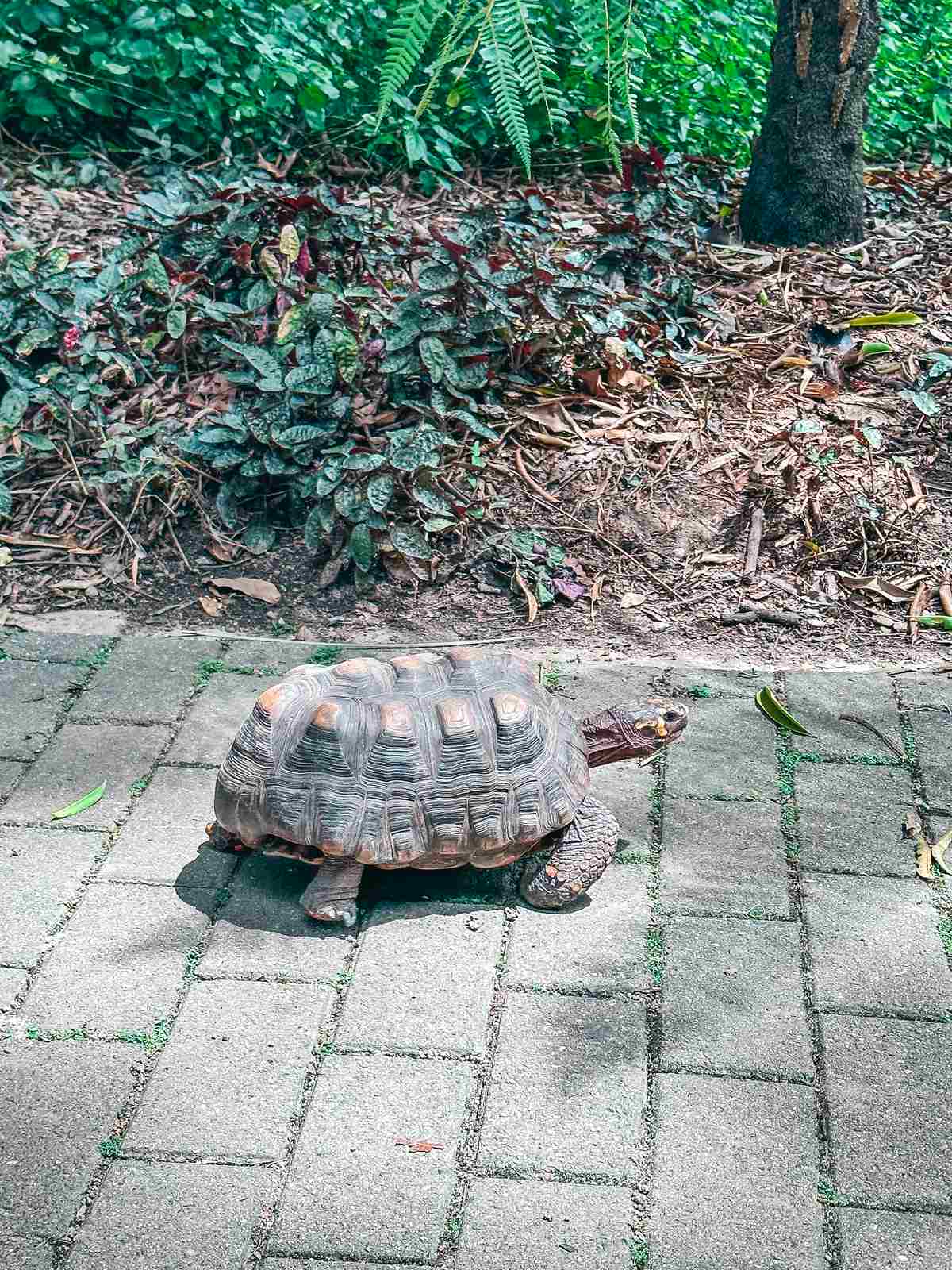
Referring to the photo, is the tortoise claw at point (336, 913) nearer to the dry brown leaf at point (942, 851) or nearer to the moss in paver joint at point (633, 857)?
the moss in paver joint at point (633, 857)

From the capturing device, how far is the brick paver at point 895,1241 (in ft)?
8.70

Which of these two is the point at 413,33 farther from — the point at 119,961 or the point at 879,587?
the point at 879,587

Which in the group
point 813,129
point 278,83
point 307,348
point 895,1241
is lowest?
point 895,1241

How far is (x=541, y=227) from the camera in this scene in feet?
19.6

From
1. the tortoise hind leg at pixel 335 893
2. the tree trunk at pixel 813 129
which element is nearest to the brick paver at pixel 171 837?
the tortoise hind leg at pixel 335 893

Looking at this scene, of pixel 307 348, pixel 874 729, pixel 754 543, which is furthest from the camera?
pixel 307 348

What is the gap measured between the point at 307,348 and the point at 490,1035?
9.94 ft

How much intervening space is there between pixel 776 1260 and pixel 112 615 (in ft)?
10.9

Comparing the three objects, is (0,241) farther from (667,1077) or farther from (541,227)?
(667,1077)

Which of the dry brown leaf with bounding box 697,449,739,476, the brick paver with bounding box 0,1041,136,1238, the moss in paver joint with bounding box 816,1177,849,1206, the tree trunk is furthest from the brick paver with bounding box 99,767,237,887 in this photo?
the tree trunk

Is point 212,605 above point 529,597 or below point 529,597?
below

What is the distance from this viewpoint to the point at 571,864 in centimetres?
355

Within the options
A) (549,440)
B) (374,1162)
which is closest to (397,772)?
(374,1162)

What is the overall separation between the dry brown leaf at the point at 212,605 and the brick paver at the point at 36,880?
1.30 metres
